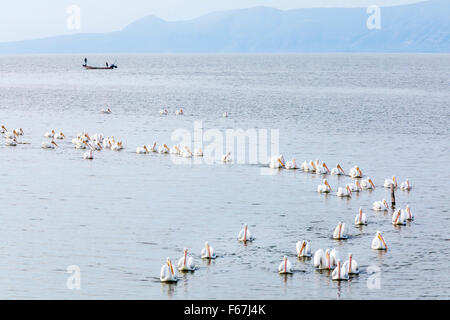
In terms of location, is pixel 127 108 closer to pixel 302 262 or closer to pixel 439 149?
pixel 439 149

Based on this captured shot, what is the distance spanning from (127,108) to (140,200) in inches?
2316

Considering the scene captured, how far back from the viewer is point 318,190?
4509cm

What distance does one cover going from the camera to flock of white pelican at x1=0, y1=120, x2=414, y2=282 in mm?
29531

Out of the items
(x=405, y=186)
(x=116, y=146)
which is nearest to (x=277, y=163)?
(x=405, y=186)

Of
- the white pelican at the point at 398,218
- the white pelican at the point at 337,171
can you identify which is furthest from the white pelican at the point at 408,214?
the white pelican at the point at 337,171

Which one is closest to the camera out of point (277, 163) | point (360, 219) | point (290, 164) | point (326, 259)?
point (326, 259)

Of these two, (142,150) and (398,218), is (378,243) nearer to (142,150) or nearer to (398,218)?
(398,218)

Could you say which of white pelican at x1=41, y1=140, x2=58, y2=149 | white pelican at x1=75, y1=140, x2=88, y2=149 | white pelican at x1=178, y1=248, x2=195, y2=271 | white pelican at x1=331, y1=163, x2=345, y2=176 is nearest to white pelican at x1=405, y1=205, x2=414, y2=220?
white pelican at x1=331, y1=163, x2=345, y2=176

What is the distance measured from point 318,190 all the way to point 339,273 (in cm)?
1651

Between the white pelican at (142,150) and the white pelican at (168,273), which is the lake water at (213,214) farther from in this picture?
the white pelican at (142,150)

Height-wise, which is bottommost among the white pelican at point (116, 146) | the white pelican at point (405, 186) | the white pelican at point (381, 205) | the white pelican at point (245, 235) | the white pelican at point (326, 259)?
the white pelican at point (326, 259)

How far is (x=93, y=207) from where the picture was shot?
136ft

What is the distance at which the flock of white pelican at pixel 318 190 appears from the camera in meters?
29.5
